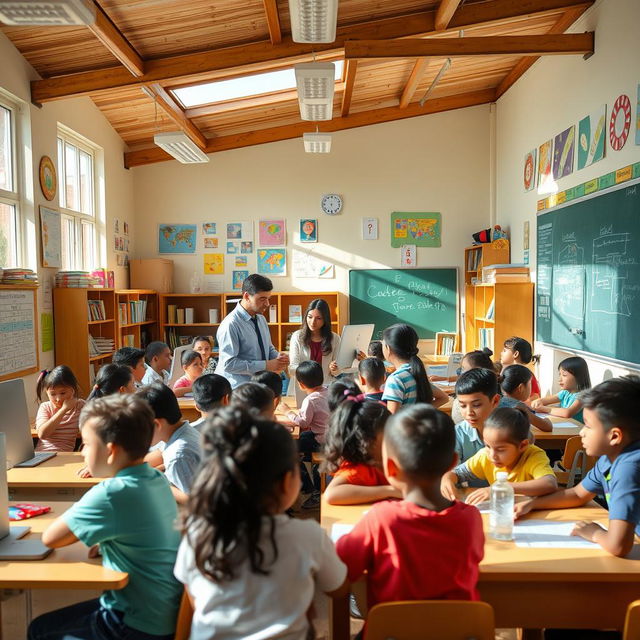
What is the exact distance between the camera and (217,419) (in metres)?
1.27

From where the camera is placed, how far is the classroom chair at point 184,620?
155cm

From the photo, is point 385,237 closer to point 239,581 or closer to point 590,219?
point 590,219

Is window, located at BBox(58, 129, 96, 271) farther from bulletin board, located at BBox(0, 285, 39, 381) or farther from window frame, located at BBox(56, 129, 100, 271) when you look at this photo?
bulletin board, located at BBox(0, 285, 39, 381)

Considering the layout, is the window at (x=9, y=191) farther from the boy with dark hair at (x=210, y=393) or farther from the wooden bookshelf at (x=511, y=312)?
the wooden bookshelf at (x=511, y=312)

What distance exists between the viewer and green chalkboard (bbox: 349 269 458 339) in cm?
762

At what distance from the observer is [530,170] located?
641 cm

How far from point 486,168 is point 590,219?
291 cm

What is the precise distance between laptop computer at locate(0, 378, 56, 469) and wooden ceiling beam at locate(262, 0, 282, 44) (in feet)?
10.3

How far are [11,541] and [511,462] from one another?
1.66 meters

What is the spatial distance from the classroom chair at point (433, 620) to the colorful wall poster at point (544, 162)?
5272mm

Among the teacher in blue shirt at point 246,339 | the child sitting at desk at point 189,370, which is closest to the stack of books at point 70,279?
the child sitting at desk at point 189,370

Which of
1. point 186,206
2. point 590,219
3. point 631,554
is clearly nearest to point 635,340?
point 590,219

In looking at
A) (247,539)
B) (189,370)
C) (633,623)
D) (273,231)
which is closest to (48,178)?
(189,370)

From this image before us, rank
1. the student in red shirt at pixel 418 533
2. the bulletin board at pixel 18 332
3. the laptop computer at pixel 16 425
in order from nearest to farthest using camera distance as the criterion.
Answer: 1. the student in red shirt at pixel 418 533
2. the laptop computer at pixel 16 425
3. the bulletin board at pixel 18 332
